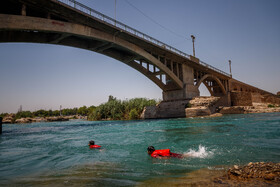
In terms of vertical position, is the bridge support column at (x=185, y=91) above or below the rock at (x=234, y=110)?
above

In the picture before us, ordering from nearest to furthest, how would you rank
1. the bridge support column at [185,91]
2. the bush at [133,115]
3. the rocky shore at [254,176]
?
the rocky shore at [254,176]
the bridge support column at [185,91]
the bush at [133,115]

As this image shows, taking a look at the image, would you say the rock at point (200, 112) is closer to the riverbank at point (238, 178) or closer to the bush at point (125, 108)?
the bush at point (125, 108)

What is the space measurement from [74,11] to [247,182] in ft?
54.2

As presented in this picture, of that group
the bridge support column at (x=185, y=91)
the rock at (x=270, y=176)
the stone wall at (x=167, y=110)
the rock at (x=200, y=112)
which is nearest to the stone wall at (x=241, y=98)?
the bridge support column at (x=185, y=91)

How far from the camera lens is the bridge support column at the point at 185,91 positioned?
27.5 m

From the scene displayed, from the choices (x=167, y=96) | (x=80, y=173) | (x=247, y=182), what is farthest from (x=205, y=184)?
(x=167, y=96)

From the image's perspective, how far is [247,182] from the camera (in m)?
2.46

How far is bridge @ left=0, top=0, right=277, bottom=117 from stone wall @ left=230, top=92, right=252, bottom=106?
11884 mm

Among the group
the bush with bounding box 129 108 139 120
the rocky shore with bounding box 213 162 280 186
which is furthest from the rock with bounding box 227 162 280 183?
the bush with bounding box 129 108 139 120

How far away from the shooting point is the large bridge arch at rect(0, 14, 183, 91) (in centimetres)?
1219

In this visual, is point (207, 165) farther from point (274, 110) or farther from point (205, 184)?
point (274, 110)

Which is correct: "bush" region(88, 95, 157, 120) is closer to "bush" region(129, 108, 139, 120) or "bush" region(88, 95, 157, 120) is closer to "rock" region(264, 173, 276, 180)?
"bush" region(129, 108, 139, 120)

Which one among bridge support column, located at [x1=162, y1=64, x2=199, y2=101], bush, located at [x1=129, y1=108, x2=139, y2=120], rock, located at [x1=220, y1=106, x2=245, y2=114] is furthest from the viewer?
bush, located at [x1=129, y1=108, x2=139, y2=120]

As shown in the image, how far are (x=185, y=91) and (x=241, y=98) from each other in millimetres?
21349
